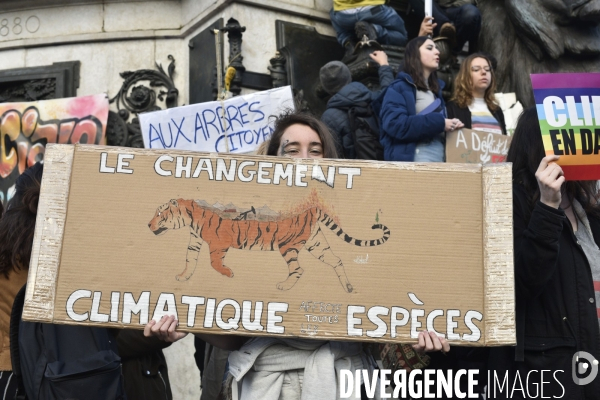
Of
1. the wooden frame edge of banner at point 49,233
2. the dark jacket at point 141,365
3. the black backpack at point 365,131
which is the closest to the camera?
the wooden frame edge of banner at point 49,233

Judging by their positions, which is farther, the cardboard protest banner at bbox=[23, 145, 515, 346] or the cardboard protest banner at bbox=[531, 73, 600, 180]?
the cardboard protest banner at bbox=[531, 73, 600, 180]

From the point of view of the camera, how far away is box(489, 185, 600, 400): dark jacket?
3438 millimetres

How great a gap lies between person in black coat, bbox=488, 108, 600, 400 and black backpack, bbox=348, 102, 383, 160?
2.90 m

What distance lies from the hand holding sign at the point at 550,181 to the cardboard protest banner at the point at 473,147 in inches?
104

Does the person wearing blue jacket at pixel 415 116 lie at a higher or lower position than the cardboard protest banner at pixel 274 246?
higher

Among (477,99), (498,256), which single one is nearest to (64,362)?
(498,256)

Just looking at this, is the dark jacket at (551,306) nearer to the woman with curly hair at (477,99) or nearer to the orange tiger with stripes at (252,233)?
the orange tiger with stripes at (252,233)

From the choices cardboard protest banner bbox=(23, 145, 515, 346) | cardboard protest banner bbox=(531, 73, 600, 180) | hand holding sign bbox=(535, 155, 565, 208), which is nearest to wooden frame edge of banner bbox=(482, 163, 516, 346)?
cardboard protest banner bbox=(23, 145, 515, 346)

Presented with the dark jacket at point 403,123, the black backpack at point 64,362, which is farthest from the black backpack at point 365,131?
the black backpack at point 64,362

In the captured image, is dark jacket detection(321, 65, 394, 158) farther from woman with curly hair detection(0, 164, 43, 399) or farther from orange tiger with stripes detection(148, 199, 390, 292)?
orange tiger with stripes detection(148, 199, 390, 292)

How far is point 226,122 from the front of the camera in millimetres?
6953

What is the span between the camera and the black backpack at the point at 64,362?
3504 millimetres

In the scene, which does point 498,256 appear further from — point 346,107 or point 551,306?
point 346,107

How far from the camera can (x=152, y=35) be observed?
8797mm
